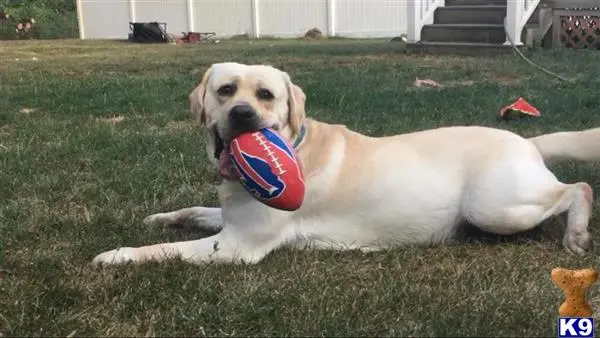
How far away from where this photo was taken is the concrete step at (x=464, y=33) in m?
12.9

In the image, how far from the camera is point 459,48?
12930mm

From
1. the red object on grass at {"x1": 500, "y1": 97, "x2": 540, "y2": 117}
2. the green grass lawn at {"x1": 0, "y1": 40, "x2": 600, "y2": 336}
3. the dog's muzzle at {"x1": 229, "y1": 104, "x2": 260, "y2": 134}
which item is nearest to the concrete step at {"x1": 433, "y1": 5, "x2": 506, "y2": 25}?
the green grass lawn at {"x1": 0, "y1": 40, "x2": 600, "y2": 336}

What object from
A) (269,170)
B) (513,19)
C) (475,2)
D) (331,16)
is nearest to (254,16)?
(331,16)

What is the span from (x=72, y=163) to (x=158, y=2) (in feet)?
80.8

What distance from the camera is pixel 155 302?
2.73 m

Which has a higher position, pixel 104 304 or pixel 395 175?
pixel 395 175

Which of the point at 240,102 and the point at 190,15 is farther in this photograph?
the point at 190,15

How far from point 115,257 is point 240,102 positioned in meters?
0.87

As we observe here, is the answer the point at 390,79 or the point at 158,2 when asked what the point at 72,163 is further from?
the point at 158,2

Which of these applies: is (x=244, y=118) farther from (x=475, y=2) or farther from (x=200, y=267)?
(x=475, y=2)

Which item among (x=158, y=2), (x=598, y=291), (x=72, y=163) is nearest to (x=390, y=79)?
(x=72, y=163)

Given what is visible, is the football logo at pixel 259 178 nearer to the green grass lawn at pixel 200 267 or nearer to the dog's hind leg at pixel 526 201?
the green grass lawn at pixel 200 267

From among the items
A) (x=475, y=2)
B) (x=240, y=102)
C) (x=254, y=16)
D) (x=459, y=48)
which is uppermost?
(x=475, y=2)

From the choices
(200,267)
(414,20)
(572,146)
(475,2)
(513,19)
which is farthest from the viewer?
(475,2)
